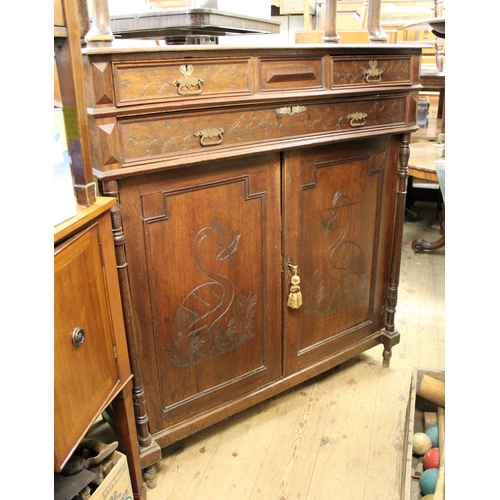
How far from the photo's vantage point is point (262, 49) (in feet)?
4.44

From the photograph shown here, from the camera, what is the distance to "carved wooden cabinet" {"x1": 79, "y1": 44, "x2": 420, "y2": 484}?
4.09 feet

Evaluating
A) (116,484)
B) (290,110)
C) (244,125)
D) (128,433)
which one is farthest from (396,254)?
(116,484)

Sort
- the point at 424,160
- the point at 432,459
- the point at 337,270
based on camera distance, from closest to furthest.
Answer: the point at 432,459 < the point at 337,270 < the point at 424,160

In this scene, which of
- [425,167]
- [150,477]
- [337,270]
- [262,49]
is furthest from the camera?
[425,167]

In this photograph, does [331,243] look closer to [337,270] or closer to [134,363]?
[337,270]

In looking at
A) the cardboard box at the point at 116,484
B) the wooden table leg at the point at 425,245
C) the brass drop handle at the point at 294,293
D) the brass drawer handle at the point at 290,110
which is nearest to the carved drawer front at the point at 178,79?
the brass drawer handle at the point at 290,110

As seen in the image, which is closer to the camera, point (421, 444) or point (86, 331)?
point (86, 331)

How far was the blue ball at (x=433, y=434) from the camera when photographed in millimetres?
1547

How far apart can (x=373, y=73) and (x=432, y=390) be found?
106 cm

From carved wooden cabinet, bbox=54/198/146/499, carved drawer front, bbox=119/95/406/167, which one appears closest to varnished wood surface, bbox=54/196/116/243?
carved wooden cabinet, bbox=54/198/146/499

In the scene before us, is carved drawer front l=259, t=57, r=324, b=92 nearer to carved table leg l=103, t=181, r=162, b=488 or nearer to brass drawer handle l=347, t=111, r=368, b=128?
brass drawer handle l=347, t=111, r=368, b=128

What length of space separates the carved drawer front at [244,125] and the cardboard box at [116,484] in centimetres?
76

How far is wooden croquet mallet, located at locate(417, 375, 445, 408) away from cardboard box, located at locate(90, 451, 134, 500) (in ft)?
3.17
